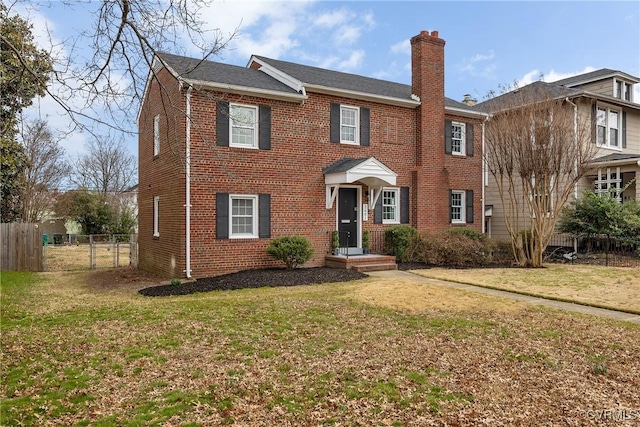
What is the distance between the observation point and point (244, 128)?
45.7 feet

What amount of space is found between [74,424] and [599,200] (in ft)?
61.8

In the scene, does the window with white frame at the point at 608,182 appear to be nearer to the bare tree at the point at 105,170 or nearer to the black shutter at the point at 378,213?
the black shutter at the point at 378,213

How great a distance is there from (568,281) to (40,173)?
28617mm

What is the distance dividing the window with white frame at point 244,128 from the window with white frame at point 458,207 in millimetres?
9118

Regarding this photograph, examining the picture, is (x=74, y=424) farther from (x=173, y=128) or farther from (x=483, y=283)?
(x=173, y=128)

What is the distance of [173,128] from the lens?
13.8 m

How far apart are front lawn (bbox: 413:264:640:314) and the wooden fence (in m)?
14.1

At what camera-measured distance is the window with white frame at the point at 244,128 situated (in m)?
13.7

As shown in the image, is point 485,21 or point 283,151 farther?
point 283,151

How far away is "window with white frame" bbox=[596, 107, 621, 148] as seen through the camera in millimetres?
20938

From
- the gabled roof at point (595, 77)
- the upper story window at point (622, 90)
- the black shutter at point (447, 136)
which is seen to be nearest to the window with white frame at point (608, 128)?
the upper story window at point (622, 90)

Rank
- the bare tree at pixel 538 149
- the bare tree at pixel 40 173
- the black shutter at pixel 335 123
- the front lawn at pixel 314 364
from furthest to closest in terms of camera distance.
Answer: the bare tree at pixel 40 173 < the black shutter at pixel 335 123 < the bare tree at pixel 538 149 < the front lawn at pixel 314 364

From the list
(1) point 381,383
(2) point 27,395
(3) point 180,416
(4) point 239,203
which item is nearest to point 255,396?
(3) point 180,416

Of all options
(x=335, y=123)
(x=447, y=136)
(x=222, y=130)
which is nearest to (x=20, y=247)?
(x=222, y=130)
